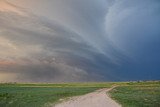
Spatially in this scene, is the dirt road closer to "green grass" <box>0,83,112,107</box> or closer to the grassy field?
the grassy field

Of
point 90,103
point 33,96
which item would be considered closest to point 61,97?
point 33,96

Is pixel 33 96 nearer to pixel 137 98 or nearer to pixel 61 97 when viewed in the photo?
pixel 61 97

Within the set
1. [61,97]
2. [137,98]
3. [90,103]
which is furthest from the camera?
[61,97]

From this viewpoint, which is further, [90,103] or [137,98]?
[137,98]

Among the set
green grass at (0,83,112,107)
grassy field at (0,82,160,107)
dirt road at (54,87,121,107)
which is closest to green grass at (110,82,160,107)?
grassy field at (0,82,160,107)

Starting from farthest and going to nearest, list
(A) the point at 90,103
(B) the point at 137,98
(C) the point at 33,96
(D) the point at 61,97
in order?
(C) the point at 33,96 < (D) the point at 61,97 < (B) the point at 137,98 < (A) the point at 90,103

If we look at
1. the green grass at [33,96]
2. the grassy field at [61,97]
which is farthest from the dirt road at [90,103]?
the green grass at [33,96]

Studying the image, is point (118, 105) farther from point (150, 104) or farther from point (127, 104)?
point (150, 104)

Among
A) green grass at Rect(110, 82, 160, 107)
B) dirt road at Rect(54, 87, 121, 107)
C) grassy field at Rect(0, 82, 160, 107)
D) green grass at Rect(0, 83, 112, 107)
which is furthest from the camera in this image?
green grass at Rect(0, 83, 112, 107)

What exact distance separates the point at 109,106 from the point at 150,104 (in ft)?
20.9

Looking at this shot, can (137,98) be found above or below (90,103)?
above

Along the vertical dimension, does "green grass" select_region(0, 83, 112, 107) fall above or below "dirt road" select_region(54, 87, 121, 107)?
above

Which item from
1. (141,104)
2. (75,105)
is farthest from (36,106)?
(141,104)

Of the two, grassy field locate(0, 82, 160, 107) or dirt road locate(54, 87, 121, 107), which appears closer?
dirt road locate(54, 87, 121, 107)
